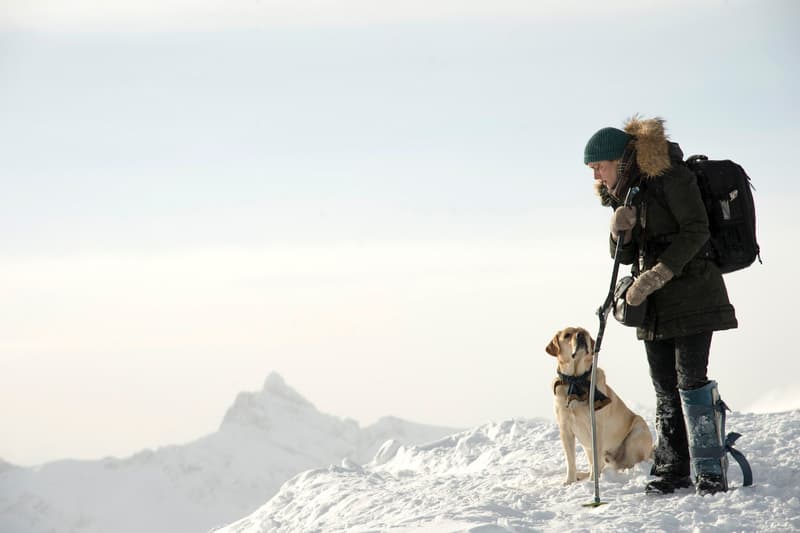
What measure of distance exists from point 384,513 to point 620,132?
3874 millimetres

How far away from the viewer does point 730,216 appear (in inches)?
244

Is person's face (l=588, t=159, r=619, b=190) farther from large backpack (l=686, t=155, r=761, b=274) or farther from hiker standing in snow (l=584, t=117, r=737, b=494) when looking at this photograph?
large backpack (l=686, t=155, r=761, b=274)

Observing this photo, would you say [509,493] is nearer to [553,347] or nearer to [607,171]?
[553,347]

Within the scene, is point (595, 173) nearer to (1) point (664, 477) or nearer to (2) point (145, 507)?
(1) point (664, 477)

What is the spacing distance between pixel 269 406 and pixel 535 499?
14470 centimetres

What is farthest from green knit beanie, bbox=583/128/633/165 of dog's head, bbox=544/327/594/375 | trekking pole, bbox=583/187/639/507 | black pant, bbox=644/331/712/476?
dog's head, bbox=544/327/594/375

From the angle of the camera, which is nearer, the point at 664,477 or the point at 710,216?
the point at 710,216

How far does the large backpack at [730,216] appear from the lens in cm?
619

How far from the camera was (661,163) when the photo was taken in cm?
621

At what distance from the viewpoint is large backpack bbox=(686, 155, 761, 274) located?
619cm

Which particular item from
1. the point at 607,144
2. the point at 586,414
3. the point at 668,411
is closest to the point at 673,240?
the point at 607,144

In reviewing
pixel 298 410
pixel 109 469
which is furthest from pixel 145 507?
pixel 298 410

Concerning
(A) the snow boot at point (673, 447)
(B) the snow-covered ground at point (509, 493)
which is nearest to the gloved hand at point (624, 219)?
(A) the snow boot at point (673, 447)

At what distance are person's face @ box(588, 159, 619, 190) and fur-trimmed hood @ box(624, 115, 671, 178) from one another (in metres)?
0.21
